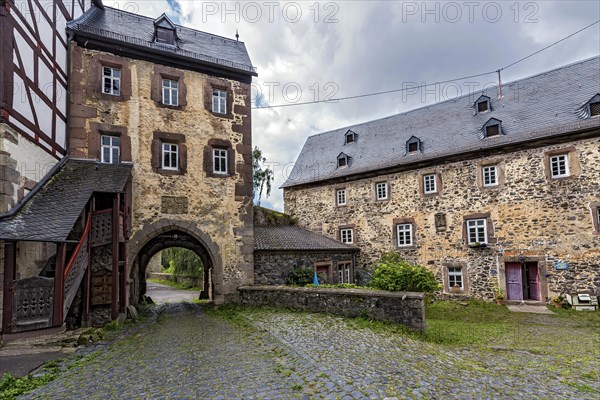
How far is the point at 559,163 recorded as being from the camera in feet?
47.1

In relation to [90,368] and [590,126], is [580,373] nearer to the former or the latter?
[90,368]

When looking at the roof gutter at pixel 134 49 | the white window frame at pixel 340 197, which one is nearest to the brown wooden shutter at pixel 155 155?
the roof gutter at pixel 134 49

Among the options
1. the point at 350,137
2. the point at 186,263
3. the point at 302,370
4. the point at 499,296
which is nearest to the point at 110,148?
the point at 302,370

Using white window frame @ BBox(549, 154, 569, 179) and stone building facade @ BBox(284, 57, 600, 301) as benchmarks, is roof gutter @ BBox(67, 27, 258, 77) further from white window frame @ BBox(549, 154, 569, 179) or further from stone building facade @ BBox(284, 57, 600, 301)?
white window frame @ BBox(549, 154, 569, 179)

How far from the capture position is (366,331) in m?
8.03

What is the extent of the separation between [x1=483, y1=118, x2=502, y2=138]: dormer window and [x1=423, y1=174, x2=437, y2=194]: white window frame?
2.91 m

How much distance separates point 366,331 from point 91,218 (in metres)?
7.24

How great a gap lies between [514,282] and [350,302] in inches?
375

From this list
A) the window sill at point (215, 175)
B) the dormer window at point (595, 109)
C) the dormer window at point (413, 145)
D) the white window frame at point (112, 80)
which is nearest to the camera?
the white window frame at point (112, 80)

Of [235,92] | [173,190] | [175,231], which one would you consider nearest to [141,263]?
[175,231]

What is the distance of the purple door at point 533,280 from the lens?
48.8ft

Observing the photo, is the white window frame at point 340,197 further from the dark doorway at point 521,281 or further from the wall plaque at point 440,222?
the dark doorway at point 521,281

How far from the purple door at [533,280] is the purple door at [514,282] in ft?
1.36

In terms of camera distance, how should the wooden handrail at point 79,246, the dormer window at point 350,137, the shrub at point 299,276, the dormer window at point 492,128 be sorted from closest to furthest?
the wooden handrail at point 79,246 → the shrub at point 299,276 → the dormer window at point 492,128 → the dormer window at point 350,137
